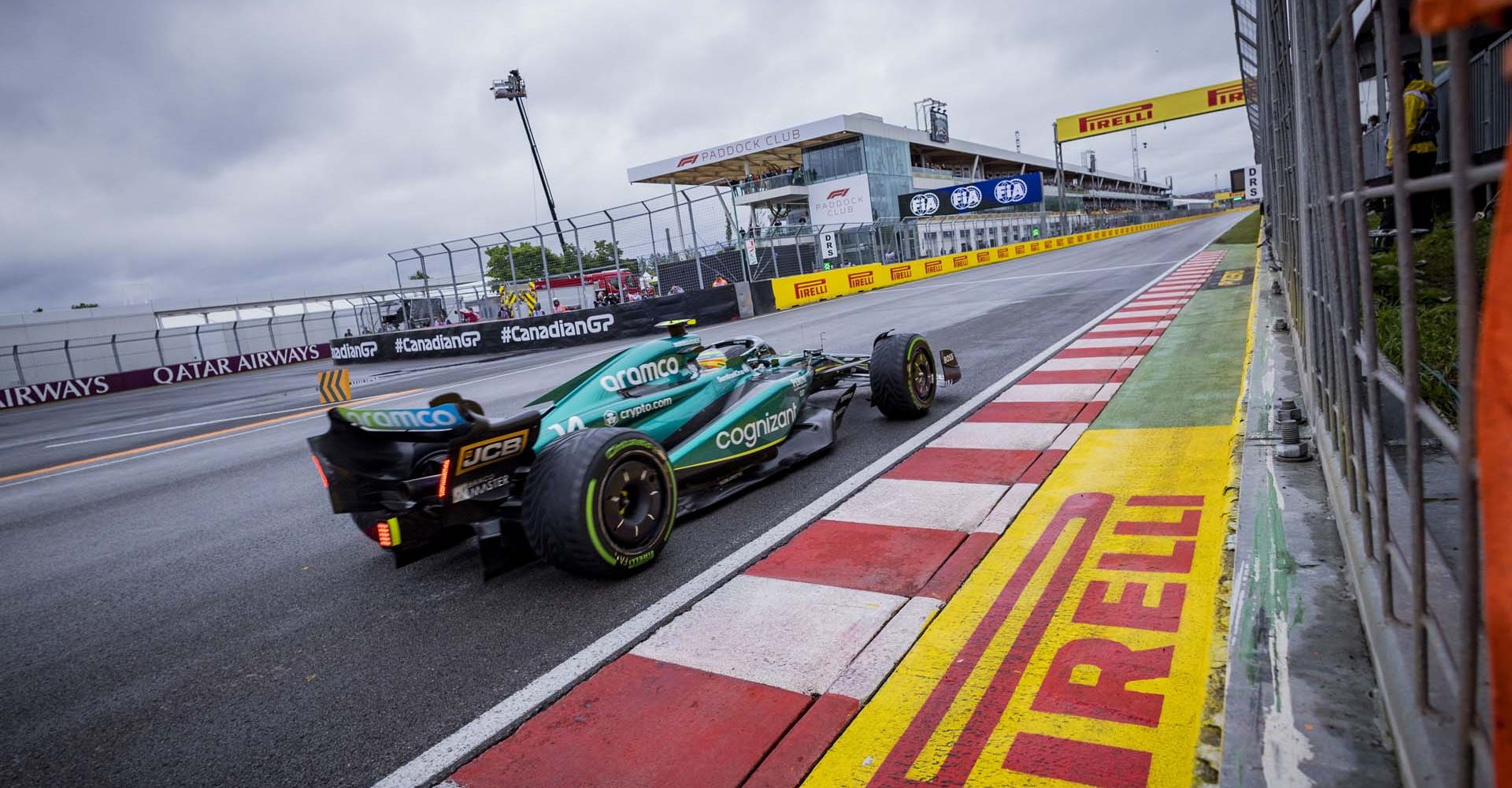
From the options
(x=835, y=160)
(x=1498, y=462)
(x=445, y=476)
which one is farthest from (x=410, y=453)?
(x=835, y=160)

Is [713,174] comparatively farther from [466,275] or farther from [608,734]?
[608,734]

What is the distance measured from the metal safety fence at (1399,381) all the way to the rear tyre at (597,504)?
250 cm

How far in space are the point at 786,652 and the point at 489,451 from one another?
4.88ft

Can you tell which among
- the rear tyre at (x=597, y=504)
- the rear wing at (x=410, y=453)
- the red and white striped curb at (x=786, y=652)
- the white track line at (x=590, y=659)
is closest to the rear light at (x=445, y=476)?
the rear wing at (x=410, y=453)

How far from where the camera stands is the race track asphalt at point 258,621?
8.43ft

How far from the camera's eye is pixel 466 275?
25.5 meters

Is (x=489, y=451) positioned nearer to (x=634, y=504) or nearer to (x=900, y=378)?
(x=634, y=504)

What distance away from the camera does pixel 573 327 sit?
1958 centimetres

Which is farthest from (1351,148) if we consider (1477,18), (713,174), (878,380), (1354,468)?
(713,174)

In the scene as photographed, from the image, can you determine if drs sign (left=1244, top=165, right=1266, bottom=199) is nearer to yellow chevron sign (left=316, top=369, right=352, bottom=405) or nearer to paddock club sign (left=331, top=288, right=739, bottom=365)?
paddock club sign (left=331, top=288, right=739, bottom=365)

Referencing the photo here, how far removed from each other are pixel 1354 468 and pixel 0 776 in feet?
14.0

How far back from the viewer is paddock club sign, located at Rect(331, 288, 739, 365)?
19.3 m

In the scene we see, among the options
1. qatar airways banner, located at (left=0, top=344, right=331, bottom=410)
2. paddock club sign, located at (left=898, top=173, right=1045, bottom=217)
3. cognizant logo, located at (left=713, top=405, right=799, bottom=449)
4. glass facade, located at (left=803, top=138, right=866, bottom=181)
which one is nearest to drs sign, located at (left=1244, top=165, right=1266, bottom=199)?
paddock club sign, located at (left=898, top=173, right=1045, bottom=217)

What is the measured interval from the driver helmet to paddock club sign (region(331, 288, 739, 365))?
1417 centimetres
